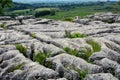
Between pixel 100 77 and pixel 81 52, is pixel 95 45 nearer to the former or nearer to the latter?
pixel 81 52

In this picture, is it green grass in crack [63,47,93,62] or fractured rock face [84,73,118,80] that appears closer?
fractured rock face [84,73,118,80]

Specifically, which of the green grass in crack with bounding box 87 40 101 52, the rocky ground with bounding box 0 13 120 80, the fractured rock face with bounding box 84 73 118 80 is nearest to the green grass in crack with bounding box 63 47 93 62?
the rocky ground with bounding box 0 13 120 80

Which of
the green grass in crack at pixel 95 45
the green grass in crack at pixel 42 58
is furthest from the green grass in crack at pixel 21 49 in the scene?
→ the green grass in crack at pixel 95 45

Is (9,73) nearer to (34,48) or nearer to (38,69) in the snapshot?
(38,69)

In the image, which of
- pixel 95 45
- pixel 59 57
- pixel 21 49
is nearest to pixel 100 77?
pixel 59 57

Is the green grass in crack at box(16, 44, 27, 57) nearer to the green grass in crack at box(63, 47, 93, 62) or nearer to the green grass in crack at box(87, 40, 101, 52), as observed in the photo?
the green grass in crack at box(63, 47, 93, 62)

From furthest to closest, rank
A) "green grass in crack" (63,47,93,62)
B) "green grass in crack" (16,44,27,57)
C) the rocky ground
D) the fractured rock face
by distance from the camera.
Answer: "green grass in crack" (16,44,27,57) → "green grass in crack" (63,47,93,62) → the rocky ground → the fractured rock face

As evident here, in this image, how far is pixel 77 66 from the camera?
3872cm

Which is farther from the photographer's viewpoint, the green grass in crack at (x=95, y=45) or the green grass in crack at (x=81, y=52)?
the green grass in crack at (x=95, y=45)

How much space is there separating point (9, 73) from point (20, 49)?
7544 millimetres

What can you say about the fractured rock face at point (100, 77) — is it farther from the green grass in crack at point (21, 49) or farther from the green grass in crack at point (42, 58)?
the green grass in crack at point (21, 49)

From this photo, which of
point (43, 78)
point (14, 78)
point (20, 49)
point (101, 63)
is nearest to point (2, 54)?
point (20, 49)

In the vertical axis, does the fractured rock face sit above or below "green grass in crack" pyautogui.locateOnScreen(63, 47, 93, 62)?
below

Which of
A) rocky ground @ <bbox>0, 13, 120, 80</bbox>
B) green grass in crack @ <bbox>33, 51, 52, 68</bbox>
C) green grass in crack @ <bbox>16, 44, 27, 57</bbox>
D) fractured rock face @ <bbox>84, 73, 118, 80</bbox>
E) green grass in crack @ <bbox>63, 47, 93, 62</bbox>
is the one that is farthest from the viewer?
green grass in crack @ <bbox>16, 44, 27, 57</bbox>
